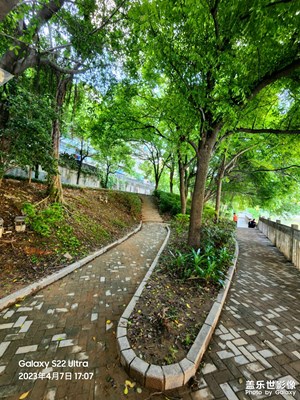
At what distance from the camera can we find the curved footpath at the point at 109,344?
1819 mm

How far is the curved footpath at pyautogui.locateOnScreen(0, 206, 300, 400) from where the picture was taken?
71.6 inches

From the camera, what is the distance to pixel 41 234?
4.79 m

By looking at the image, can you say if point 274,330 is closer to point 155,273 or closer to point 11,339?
point 155,273

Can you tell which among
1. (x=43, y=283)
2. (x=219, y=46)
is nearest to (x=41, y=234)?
(x=43, y=283)

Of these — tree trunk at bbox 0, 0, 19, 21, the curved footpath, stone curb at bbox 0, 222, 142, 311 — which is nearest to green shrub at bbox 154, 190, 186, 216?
stone curb at bbox 0, 222, 142, 311

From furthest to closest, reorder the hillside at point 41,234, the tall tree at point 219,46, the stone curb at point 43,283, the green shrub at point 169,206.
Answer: the green shrub at point 169,206 < the hillside at point 41,234 < the tall tree at point 219,46 < the stone curb at point 43,283

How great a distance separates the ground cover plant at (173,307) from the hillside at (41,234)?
8.02ft

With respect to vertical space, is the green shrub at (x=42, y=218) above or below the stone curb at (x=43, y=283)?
above

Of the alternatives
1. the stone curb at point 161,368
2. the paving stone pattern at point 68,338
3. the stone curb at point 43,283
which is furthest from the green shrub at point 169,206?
the stone curb at point 161,368

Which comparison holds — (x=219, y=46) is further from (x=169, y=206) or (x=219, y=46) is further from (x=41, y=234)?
(x=169, y=206)

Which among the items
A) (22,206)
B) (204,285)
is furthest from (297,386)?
(22,206)

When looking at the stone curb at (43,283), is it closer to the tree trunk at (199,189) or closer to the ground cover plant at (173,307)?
the ground cover plant at (173,307)

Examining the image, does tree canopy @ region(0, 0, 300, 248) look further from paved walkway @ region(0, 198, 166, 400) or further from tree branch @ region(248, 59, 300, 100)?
paved walkway @ region(0, 198, 166, 400)

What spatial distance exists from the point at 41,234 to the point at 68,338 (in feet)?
10.5
